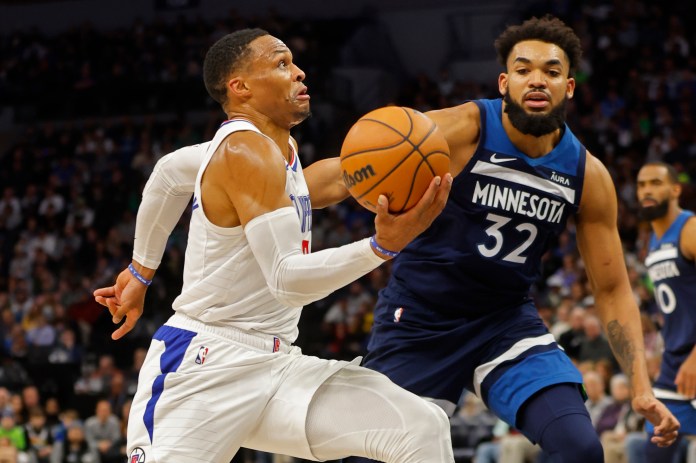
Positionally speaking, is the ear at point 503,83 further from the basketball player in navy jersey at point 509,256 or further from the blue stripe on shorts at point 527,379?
the blue stripe on shorts at point 527,379

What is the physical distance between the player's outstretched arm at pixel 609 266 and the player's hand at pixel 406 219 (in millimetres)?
1392

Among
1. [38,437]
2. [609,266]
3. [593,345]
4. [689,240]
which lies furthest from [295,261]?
[38,437]

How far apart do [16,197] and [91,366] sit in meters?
6.29

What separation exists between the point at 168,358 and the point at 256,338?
328 mm

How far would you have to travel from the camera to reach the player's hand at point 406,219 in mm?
3264

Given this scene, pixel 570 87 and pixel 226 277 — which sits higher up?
pixel 570 87

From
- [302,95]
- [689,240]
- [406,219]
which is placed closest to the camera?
[406,219]

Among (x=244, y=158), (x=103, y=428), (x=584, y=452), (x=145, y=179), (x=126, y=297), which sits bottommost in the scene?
(x=103, y=428)

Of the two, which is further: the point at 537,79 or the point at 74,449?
the point at 74,449

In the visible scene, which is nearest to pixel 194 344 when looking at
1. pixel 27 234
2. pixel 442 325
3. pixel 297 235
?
pixel 297 235

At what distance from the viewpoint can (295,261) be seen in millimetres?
3365

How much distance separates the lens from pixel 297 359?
12.4 ft

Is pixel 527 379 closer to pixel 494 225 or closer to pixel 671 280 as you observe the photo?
pixel 494 225

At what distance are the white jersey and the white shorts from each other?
2.2 inches
